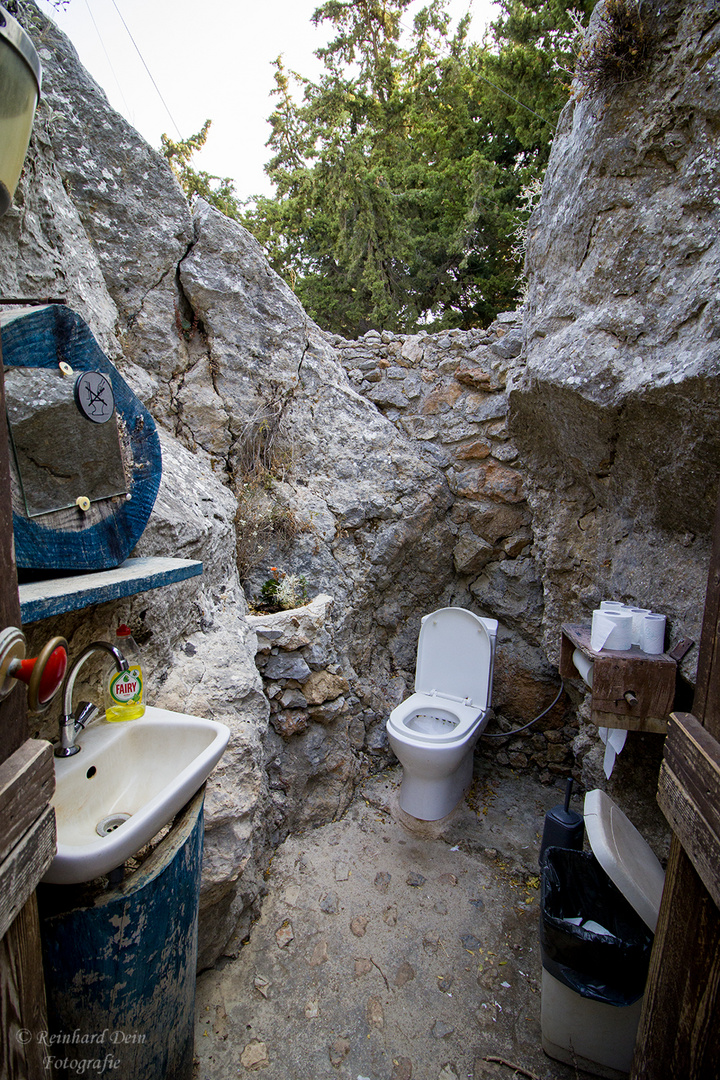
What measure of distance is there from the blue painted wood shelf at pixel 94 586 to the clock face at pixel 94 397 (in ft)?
1.32

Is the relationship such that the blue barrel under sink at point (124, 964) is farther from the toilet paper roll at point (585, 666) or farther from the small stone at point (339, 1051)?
the toilet paper roll at point (585, 666)

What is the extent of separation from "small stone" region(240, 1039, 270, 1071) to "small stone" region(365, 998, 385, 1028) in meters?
0.36

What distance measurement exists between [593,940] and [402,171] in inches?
268

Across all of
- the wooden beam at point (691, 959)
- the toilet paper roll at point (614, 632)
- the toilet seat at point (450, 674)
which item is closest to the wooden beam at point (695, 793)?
the wooden beam at point (691, 959)

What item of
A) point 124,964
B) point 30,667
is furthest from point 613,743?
point 30,667

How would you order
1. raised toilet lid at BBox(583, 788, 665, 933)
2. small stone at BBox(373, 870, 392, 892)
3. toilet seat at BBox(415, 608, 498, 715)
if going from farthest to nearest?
toilet seat at BBox(415, 608, 498, 715), small stone at BBox(373, 870, 392, 892), raised toilet lid at BBox(583, 788, 665, 933)

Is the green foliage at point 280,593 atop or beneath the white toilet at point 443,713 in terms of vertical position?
atop

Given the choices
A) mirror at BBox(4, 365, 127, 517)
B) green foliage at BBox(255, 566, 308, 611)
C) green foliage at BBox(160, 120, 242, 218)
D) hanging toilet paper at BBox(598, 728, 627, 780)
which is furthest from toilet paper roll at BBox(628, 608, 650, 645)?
green foliage at BBox(160, 120, 242, 218)

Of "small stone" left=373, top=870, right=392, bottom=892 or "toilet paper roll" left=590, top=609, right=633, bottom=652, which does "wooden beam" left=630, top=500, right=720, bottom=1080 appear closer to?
"toilet paper roll" left=590, top=609, right=633, bottom=652

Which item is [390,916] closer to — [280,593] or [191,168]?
[280,593]

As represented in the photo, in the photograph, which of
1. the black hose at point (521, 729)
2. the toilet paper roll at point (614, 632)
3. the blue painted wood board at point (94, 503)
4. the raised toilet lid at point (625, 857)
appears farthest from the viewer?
the black hose at point (521, 729)

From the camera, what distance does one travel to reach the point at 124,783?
4.75 feet

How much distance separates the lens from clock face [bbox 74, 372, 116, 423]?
1.24 m

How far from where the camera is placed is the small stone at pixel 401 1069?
5.16ft
